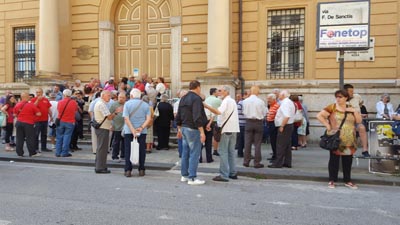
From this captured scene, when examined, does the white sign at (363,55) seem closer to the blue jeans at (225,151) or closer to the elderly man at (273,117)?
the elderly man at (273,117)

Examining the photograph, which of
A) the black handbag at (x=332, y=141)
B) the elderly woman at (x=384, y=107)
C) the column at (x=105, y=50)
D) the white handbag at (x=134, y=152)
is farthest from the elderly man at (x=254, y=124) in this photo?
the column at (x=105, y=50)

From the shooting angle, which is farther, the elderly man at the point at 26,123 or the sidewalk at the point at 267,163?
the elderly man at the point at 26,123

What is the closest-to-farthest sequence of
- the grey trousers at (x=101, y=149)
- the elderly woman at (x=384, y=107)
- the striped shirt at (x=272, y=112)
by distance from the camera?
the grey trousers at (x=101, y=149) → the striped shirt at (x=272, y=112) → the elderly woman at (x=384, y=107)

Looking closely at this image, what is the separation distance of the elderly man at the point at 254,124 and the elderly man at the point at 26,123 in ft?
18.4

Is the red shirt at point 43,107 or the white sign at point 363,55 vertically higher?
the white sign at point 363,55

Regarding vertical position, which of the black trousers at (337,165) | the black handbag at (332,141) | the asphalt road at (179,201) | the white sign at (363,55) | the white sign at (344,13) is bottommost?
Result: the asphalt road at (179,201)

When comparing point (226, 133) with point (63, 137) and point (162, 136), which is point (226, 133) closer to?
point (162, 136)

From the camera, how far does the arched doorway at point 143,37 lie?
15.2 meters

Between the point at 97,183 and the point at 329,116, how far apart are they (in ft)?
14.6

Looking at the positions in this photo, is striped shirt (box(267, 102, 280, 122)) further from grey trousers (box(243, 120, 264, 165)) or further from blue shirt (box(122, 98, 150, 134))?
blue shirt (box(122, 98, 150, 134))

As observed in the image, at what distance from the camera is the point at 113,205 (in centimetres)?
551

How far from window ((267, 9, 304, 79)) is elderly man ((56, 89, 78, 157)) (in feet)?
23.7

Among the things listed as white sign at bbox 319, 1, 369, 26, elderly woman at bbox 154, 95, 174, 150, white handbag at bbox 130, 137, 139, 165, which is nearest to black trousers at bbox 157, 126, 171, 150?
elderly woman at bbox 154, 95, 174, 150

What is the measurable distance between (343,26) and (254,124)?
112 inches
